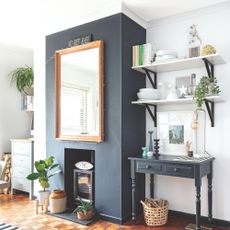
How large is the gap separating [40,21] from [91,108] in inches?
53.4

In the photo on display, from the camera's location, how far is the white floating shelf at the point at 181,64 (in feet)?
8.72

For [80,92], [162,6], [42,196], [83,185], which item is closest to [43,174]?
[42,196]

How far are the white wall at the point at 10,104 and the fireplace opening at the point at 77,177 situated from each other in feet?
5.47

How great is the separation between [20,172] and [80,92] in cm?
173

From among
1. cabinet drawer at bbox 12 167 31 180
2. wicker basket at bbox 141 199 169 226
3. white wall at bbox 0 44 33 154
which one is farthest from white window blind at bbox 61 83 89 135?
white wall at bbox 0 44 33 154

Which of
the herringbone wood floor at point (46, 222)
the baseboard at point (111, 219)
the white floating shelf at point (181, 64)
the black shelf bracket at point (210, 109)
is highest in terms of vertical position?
the white floating shelf at point (181, 64)

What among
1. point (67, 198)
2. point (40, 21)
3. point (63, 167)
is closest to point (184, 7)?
point (40, 21)

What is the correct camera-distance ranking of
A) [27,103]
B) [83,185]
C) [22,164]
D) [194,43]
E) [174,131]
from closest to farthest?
[194,43]
[174,131]
[83,185]
[22,164]
[27,103]

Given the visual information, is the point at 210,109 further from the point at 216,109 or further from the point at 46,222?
the point at 46,222

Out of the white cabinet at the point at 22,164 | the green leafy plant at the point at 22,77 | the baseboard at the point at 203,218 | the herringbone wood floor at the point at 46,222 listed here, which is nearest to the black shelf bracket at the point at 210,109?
the baseboard at the point at 203,218

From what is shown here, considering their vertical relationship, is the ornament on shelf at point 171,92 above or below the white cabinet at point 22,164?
above

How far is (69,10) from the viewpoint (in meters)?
3.09

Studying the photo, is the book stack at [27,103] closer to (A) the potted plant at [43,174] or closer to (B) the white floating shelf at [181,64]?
(A) the potted plant at [43,174]

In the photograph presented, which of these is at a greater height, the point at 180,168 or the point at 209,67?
the point at 209,67
